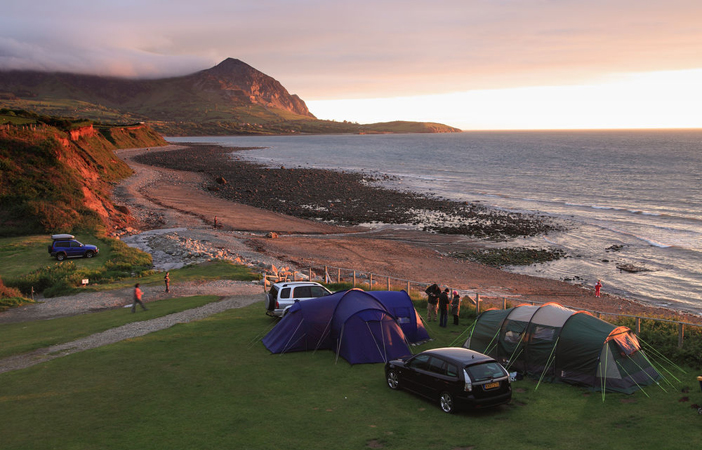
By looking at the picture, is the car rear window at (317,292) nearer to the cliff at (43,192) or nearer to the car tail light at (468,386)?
the car tail light at (468,386)

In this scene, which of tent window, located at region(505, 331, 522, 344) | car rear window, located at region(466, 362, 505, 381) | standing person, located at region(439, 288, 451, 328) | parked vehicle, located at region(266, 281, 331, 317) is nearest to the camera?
car rear window, located at region(466, 362, 505, 381)

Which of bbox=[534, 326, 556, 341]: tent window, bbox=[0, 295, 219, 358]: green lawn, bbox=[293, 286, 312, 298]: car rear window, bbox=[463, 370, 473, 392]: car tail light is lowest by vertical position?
bbox=[0, 295, 219, 358]: green lawn

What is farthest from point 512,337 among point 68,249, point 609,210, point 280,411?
point 609,210

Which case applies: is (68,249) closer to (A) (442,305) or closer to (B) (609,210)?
(A) (442,305)

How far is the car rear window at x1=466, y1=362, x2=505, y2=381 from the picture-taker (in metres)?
12.6

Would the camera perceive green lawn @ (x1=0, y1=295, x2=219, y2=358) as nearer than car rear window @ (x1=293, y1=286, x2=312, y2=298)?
Yes

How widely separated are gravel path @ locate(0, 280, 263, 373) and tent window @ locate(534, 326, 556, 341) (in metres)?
14.6

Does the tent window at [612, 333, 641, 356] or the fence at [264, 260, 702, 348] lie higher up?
the tent window at [612, 333, 641, 356]

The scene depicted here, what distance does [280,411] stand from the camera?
1299cm

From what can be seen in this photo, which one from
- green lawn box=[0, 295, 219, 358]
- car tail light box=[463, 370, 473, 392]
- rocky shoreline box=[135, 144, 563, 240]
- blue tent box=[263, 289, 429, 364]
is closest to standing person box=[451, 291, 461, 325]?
blue tent box=[263, 289, 429, 364]

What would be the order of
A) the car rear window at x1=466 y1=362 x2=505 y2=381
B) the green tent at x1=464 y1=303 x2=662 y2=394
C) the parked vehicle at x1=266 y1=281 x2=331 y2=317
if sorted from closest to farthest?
the car rear window at x1=466 y1=362 x2=505 y2=381 → the green tent at x1=464 y1=303 x2=662 y2=394 → the parked vehicle at x1=266 y1=281 x2=331 y2=317

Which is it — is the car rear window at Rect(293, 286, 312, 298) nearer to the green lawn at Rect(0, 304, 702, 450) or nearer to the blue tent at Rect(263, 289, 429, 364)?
the blue tent at Rect(263, 289, 429, 364)

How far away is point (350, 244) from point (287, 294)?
82.3 feet

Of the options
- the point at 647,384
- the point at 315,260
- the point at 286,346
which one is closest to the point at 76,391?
the point at 286,346
